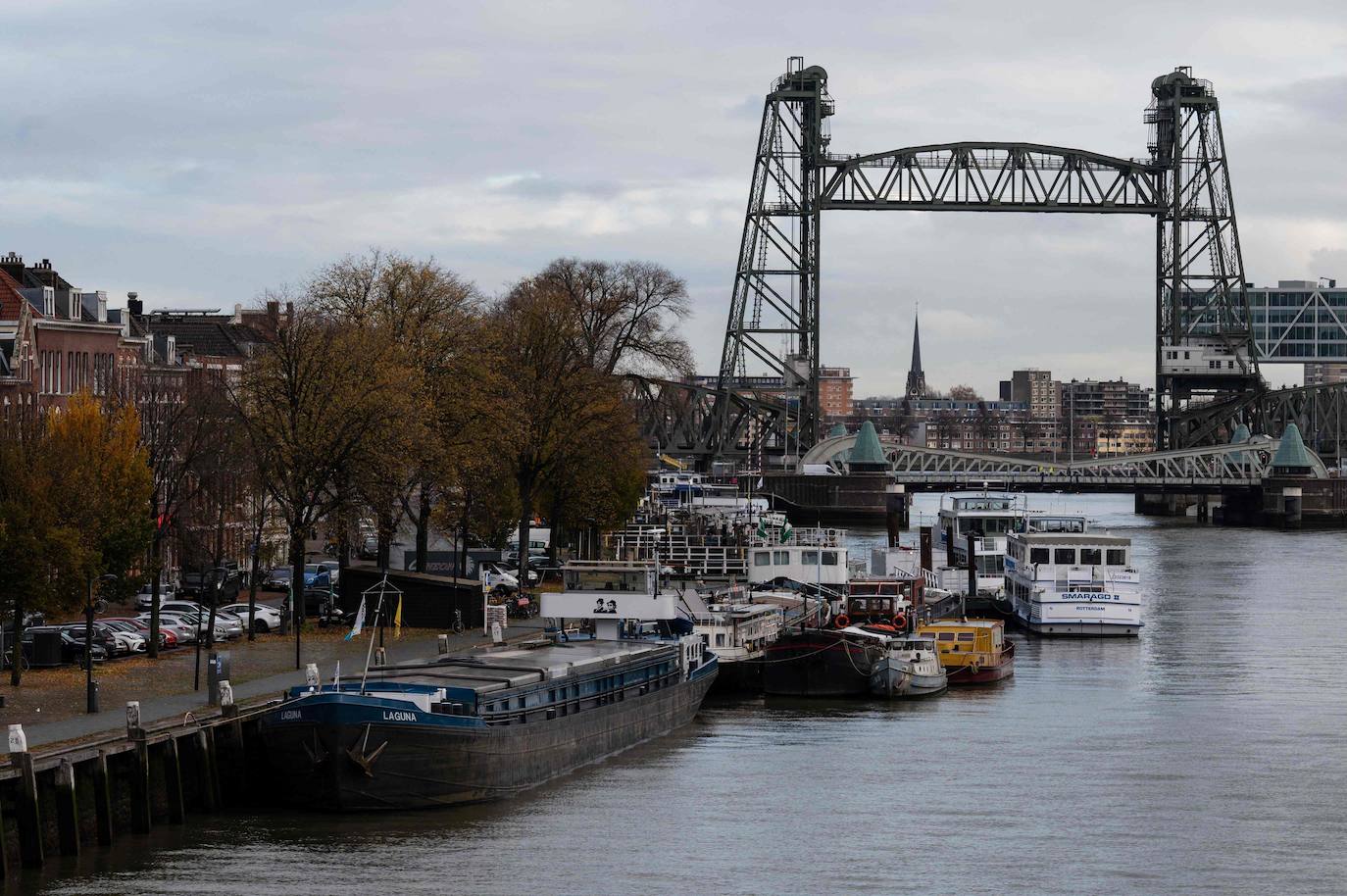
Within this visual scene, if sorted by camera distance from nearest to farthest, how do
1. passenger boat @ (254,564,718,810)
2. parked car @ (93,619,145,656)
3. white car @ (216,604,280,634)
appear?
passenger boat @ (254,564,718,810), parked car @ (93,619,145,656), white car @ (216,604,280,634)

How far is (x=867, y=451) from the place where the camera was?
5920 inches

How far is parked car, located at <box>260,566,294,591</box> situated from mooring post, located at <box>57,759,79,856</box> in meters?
39.5

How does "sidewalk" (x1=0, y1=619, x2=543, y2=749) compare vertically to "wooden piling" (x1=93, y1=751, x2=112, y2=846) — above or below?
above

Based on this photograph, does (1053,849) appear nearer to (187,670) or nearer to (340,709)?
(340,709)

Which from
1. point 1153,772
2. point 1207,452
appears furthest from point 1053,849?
point 1207,452

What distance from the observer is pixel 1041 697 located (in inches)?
2076

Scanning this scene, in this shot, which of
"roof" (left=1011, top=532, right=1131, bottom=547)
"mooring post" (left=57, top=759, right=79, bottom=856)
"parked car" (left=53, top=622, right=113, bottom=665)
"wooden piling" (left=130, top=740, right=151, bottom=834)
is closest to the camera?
"mooring post" (left=57, top=759, right=79, bottom=856)

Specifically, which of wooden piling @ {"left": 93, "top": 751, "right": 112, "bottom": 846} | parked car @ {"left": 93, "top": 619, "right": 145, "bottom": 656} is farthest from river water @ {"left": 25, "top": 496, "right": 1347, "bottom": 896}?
parked car @ {"left": 93, "top": 619, "right": 145, "bottom": 656}

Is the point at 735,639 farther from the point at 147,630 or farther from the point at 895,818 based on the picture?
the point at 895,818

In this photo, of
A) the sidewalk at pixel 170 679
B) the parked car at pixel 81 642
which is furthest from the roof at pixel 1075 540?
the parked car at pixel 81 642

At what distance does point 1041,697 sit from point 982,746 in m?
8.79

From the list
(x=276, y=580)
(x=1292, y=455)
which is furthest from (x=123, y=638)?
(x=1292, y=455)

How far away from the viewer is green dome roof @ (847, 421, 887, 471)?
149875 millimetres

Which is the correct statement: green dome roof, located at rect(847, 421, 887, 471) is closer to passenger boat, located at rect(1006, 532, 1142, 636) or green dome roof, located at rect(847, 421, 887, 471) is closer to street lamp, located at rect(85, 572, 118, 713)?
passenger boat, located at rect(1006, 532, 1142, 636)
